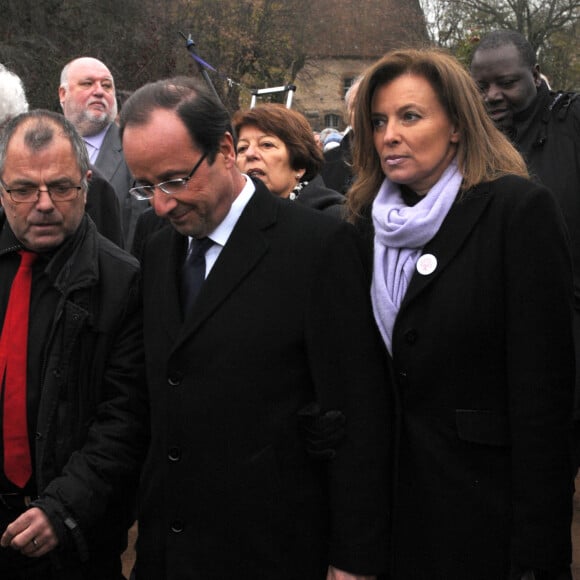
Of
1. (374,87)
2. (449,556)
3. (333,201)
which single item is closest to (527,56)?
(333,201)

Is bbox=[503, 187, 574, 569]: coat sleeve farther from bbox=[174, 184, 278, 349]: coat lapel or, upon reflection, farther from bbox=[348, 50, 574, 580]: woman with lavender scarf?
bbox=[174, 184, 278, 349]: coat lapel

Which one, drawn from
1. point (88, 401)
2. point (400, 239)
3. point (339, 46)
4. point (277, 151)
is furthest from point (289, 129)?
point (339, 46)

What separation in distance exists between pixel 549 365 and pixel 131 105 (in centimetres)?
136

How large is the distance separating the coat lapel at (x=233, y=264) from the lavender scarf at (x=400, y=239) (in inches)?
13.4

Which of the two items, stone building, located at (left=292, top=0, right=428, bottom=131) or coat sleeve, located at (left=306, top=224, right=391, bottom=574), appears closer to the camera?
coat sleeve, located at (left=306, top=224, right=391, bottom=574)

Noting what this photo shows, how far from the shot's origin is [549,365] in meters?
2.36

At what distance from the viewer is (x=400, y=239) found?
2504mm

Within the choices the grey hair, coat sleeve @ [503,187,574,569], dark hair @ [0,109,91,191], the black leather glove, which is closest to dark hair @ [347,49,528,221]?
coat sleeve @ [503,187,574,569]

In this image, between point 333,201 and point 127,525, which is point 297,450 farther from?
point 333,201

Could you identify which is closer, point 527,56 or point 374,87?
point 374,87

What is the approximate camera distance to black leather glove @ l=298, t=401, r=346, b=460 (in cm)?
234

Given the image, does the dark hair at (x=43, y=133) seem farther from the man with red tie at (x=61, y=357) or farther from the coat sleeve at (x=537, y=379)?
the coat sleeve at (x=537, y=379)

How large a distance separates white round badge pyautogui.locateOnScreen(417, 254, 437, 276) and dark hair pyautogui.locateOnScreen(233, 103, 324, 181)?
1.78m

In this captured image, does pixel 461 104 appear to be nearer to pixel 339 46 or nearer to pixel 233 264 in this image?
pixel 233 264
